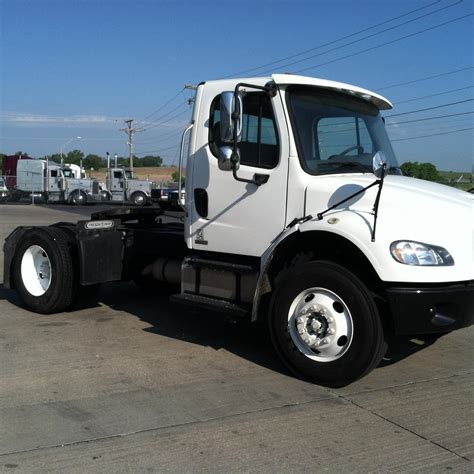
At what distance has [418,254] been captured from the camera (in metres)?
4.23

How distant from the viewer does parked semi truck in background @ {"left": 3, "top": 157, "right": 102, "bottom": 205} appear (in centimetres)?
3894

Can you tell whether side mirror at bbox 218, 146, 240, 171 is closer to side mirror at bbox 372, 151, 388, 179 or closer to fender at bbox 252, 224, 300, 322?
fender at bbox 252, 224, 300, 322

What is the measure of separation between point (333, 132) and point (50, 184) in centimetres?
3690

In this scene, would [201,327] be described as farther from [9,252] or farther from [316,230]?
[9,252]

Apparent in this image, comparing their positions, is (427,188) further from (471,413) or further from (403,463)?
(403,463)

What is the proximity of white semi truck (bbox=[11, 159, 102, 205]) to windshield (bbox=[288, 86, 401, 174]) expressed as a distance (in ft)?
115

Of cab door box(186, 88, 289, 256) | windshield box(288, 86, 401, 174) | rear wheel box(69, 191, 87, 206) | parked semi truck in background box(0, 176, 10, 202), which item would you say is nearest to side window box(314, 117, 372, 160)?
windshield box(288, 86, 401, 174)

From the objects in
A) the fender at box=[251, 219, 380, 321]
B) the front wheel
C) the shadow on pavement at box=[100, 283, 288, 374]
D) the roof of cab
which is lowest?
the shadow on pavement at box=[100, 283, 288, 374]

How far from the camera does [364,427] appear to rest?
12.9ft

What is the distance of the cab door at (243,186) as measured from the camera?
5.09 meters

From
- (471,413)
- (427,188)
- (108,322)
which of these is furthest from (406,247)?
(108,322)

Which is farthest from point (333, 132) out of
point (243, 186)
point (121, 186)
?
point (121, 186)

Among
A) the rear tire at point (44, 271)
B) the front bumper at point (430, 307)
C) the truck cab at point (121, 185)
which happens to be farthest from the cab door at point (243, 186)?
the truck cab at point (121, 185)

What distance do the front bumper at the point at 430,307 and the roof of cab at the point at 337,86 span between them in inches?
80.1
